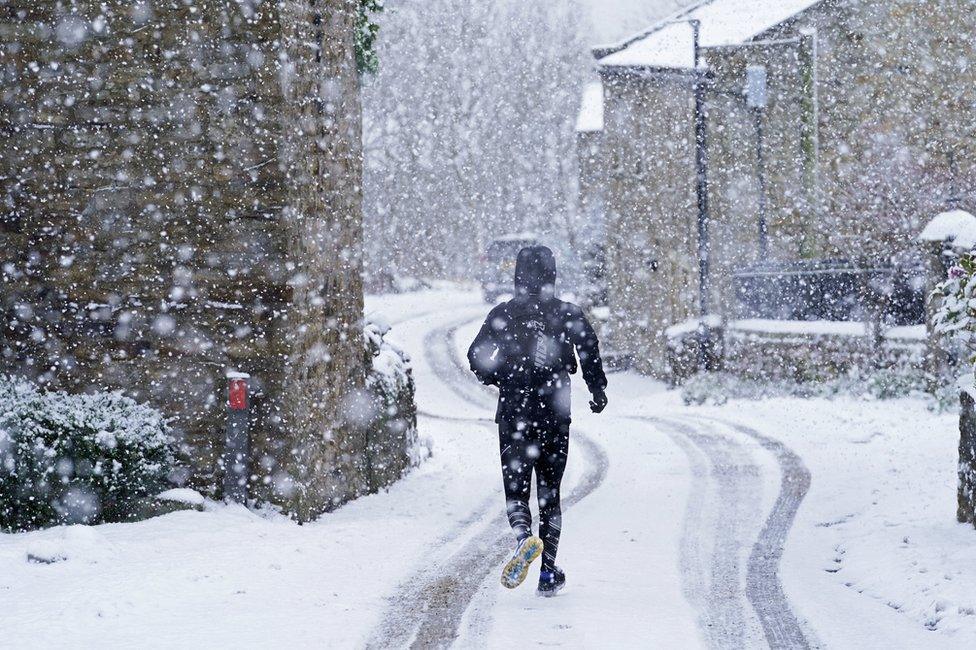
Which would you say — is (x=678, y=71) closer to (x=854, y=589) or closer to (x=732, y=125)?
(x=732, y=125)

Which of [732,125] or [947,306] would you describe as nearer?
[947,306]

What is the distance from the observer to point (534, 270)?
6.53 meters

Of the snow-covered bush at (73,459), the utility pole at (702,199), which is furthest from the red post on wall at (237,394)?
Result: the utility pole at (702,199)

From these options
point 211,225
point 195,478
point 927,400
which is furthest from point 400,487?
point 927,400

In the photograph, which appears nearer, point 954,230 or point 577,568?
point 577,568

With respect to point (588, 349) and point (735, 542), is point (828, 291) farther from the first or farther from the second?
point (588, 349)

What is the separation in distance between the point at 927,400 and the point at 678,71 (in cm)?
1474

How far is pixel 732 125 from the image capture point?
27297 mm

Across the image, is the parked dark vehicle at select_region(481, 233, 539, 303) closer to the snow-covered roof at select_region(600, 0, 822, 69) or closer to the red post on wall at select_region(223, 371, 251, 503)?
the snow-covered roof at select_region(600, 0, 822, 69)

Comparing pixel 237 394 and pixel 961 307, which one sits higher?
pixel 961 307

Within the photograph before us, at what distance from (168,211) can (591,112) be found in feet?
110

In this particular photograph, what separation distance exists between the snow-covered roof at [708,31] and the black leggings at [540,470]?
20.1 metres

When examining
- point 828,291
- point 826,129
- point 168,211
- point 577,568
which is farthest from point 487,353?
point 826,129

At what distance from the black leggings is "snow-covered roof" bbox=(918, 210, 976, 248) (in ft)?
32.4
